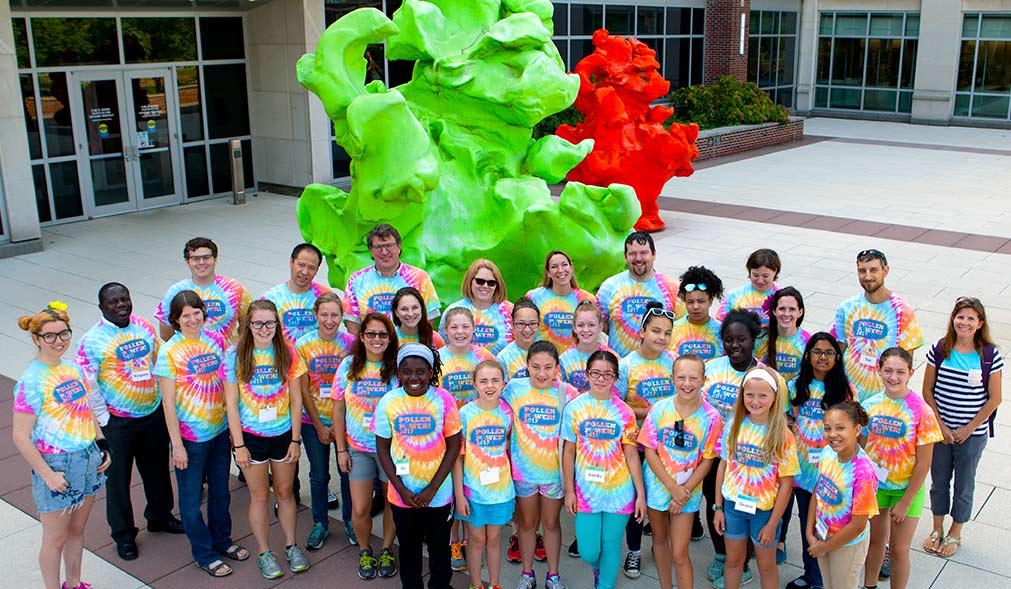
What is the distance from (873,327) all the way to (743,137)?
18962 millimetres

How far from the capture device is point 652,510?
4.93 m

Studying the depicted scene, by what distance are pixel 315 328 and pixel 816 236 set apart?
1052 centimetres

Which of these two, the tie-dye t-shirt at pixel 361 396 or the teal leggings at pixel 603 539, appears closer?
the teal leggings at pixel 603 539

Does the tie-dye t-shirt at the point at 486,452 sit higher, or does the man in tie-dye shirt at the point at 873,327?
the man in tie-dye shirt at the point at 873,327

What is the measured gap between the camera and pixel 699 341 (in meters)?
5.58

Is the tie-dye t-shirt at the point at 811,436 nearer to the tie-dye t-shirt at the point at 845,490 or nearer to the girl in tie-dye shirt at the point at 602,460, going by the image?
the tie-dye t-shirt at the point at 845,490

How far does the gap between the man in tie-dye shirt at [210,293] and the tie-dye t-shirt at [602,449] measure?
7.57 ft

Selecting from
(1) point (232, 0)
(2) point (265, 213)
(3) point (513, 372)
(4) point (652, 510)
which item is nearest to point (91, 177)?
(2) point (265, 213)

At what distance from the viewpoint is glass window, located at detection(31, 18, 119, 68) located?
14.7 metres

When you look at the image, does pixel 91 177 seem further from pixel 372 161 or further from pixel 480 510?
pixel 480 510

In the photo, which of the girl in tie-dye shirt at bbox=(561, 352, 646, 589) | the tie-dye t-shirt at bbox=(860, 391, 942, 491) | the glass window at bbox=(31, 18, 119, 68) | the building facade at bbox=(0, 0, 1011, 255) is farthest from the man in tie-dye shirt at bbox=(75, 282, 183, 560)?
the glass window at bbox=(31, 18, 119, 68)

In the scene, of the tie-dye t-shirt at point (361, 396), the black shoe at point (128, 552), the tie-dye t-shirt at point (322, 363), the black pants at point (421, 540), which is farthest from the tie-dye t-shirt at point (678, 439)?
the black shoe at point (128, 552)

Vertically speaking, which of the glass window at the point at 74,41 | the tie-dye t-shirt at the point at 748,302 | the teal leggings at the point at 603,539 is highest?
the glass window at the point at 74,41

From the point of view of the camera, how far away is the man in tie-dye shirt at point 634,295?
603 cm
